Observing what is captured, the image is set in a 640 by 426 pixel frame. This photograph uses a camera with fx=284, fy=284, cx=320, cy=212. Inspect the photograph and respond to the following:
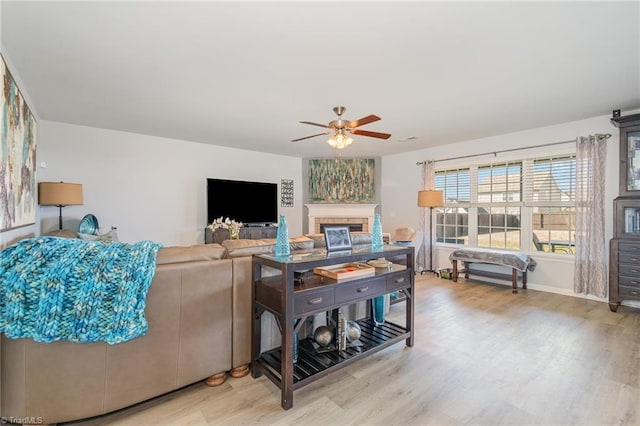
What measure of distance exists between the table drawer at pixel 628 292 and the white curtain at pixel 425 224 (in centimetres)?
276

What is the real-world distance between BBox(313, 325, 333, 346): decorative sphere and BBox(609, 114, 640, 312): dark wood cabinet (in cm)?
370

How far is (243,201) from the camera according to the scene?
5.90m

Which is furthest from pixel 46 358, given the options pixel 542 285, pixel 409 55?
pixel 542 285

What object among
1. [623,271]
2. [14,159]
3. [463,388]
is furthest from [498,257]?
[14,159]

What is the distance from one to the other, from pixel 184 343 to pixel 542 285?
5.10 meters

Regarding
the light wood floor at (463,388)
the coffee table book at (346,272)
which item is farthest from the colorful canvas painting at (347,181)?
the coffee table book at (346,272)

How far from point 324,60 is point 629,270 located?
4.25m

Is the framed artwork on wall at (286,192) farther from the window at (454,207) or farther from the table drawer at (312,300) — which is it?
the table drawer at (312,300)

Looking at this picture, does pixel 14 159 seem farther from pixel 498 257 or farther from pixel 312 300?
pixel 498 257

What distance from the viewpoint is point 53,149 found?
422 centimetres

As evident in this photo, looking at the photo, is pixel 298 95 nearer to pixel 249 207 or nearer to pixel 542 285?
pixel 249 207

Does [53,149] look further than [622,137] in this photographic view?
Yes

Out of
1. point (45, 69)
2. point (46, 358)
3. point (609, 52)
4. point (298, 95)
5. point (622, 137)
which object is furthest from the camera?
point (622, 137)

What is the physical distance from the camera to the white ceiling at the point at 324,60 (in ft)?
6.06
